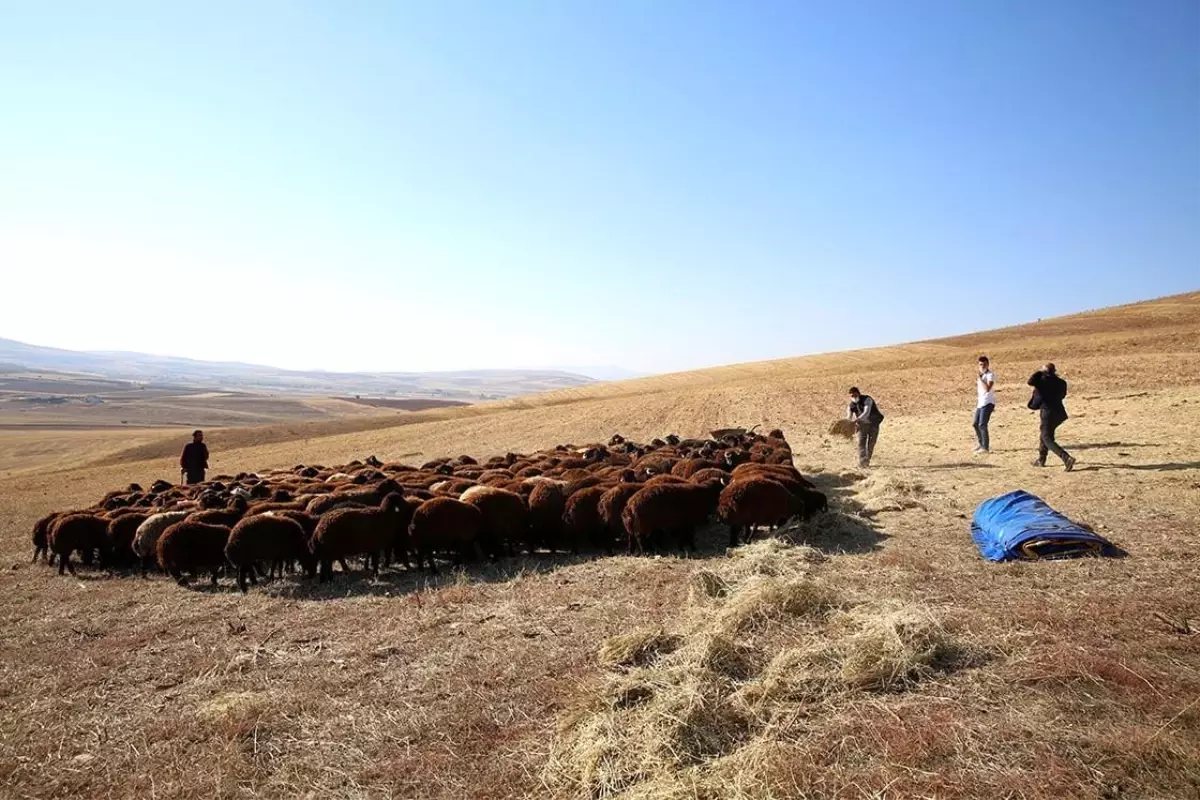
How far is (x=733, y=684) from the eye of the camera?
495 centimetres

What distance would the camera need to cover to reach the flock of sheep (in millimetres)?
9961

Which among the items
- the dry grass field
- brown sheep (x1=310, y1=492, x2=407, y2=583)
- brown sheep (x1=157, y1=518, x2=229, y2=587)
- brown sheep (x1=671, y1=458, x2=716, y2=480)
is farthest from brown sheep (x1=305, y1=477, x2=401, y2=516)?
brown sheep (x1=671, y1=458, x2=716, y2=480)

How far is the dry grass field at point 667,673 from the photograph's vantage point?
3984 mm

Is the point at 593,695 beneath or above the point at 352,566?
above

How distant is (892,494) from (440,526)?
25.9 feet

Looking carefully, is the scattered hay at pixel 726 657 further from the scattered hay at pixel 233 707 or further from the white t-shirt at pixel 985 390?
the white t-shirt at pixel 985 390

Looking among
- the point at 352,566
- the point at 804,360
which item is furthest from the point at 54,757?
the point at 804,360

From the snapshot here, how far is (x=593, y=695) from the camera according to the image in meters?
4.90

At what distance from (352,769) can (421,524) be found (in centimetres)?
576

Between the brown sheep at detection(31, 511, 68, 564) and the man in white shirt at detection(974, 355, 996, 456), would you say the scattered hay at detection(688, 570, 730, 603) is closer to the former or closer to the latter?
the man in white shirt at detection(974, 355, 996, 456)

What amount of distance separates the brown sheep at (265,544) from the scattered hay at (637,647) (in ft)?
20.3

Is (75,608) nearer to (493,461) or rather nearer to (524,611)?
(524,611)

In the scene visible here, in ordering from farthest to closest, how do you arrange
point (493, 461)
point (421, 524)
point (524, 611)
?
point (493, 461) < point (421, 524) < point (524, 611)

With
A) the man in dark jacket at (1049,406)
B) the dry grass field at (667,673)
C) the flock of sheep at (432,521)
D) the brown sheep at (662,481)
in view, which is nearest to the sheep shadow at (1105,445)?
the man in dark jacket at (1049,406)
